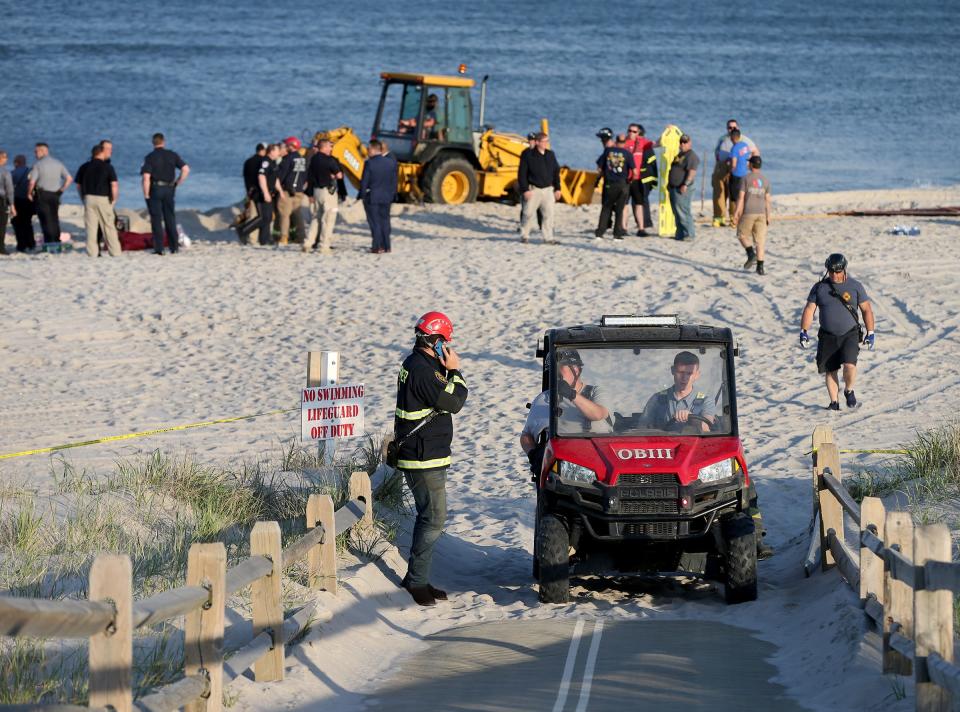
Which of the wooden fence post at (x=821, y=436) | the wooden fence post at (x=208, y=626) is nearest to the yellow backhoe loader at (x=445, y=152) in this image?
the wooden fence post at (x=821, y=436)

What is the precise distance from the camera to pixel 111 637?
5234 millimetres

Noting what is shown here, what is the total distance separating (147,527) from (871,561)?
174 inches

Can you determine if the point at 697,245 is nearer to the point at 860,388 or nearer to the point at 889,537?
the point at 860,388

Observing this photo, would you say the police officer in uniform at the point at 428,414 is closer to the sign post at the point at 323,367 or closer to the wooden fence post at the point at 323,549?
the wooden fence post at the point at 323,549

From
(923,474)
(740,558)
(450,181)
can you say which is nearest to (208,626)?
(740,558)

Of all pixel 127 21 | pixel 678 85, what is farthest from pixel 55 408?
Answer: pixel 127 21

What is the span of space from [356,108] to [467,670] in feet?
191

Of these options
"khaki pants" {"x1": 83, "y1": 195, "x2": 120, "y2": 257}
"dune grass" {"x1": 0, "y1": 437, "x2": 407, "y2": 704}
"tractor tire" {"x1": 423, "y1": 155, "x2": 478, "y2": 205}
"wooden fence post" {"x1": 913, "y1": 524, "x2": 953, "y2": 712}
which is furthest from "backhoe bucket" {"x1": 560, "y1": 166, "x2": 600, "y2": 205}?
"wooden fence post" {"x1": 913, "y1": 524, "x2": 953, "y2": 712}

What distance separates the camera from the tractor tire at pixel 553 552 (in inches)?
368

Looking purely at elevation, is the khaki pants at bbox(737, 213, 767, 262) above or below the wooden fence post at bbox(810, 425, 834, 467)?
above

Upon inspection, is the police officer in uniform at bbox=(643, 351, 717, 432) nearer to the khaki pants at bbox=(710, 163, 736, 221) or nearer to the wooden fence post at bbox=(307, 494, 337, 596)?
the wooden fence post at bbox=(307, 494, 337, 596)

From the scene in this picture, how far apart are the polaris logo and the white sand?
Result: 956mm

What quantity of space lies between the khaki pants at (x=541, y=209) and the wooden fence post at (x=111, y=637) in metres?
17.6

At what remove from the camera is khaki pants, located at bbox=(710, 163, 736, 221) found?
79.6 feet
